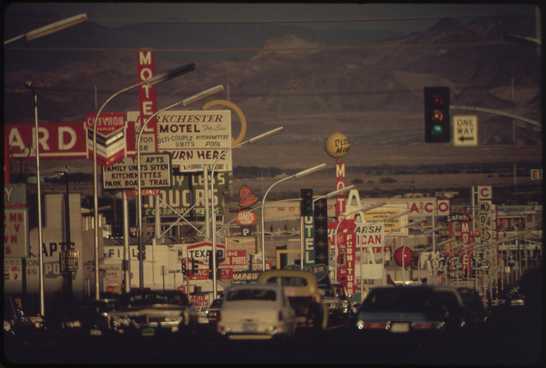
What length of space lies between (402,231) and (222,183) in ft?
203

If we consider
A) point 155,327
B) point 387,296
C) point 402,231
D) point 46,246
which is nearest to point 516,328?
point 387,296

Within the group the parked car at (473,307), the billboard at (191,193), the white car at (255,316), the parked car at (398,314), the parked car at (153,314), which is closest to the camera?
the parked car at (398,314)

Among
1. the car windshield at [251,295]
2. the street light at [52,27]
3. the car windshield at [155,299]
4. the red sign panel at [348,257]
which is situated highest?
the street light at [52,27]

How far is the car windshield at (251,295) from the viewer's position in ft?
108

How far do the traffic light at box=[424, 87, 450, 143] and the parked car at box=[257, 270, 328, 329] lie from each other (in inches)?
253

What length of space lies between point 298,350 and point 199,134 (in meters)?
45.6

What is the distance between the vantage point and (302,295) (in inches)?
1594

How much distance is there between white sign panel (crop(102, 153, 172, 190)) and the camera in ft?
185

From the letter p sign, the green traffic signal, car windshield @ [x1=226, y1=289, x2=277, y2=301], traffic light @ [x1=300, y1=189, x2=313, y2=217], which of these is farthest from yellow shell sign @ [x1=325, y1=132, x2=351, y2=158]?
car windshield @ [x1=226, y1=289, x2=277, y2=301]

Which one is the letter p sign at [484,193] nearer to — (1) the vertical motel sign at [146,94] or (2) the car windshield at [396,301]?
(1) the vertical motel sign at [146,94]

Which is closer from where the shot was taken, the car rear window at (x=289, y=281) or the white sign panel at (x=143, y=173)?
the car rear window at (x=289, y=281)

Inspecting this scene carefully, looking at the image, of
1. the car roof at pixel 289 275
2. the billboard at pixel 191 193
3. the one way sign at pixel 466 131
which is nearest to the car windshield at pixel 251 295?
the car roof at pixel 289 275

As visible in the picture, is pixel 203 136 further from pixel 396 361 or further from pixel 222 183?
pixel 396 361

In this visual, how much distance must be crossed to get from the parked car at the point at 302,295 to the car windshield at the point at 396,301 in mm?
5086
